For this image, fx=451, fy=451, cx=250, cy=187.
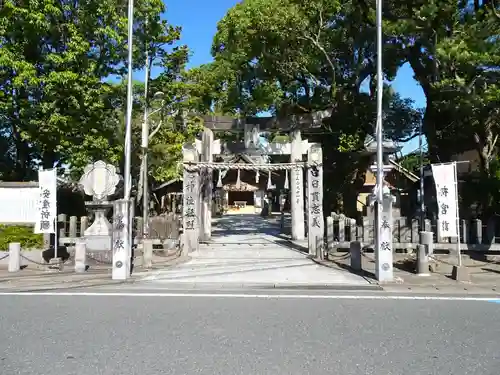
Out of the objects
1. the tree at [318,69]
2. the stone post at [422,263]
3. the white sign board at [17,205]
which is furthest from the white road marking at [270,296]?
the tree at [318,69]

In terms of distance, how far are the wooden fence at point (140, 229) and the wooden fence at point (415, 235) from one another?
5.79 m

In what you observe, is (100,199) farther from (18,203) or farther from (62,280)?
(62,280)

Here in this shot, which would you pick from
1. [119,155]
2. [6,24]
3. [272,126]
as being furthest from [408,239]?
[6,24]

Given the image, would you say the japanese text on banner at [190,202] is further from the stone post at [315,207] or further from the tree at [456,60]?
the tree at [456,60]

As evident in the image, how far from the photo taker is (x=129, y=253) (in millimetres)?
11414

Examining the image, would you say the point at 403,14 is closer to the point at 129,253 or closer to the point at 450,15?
the point at 450,15

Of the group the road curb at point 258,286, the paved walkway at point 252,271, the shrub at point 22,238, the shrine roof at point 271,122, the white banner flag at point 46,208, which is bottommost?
the road curb at point 258,286

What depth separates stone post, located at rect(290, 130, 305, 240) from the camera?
62.2 feet

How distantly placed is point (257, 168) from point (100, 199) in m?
6.01

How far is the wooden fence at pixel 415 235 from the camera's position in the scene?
1407cm

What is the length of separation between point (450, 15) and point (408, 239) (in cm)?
802

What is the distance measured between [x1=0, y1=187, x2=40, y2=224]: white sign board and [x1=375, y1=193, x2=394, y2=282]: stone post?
37.4 ft

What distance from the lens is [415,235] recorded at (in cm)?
1448

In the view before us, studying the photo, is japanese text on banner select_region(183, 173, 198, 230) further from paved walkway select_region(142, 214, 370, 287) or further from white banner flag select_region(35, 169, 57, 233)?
white banner flag select_region(35, 169, 57, 233)
